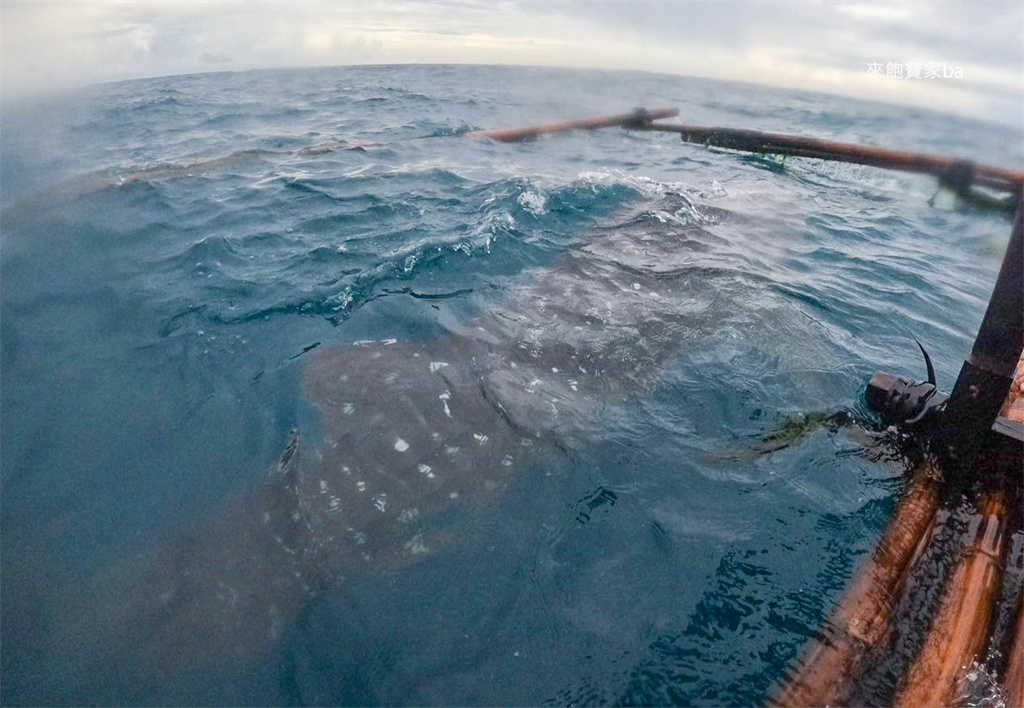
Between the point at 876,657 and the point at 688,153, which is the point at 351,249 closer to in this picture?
the point at 876,657

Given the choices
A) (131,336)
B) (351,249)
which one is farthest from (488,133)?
(131,336)

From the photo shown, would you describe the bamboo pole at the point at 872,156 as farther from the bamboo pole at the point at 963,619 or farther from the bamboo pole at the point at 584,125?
the bamboo pole at the point at 584,125

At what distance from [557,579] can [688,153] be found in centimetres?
1630

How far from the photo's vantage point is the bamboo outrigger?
9.00 feet

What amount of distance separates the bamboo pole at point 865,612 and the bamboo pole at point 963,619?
0.21 metres

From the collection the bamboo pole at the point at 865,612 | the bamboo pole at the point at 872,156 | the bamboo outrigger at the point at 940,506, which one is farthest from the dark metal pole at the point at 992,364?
the bamboo pole at the point at 865,612

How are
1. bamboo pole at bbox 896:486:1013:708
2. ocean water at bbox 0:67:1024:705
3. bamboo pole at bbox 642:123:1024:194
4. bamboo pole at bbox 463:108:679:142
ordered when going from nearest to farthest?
bamboo pole at bbox 896:486:1013:708, ocean water at bbox 0:67:1024:705, bamboo pole at bbox 642:123:1024:194, bamboo pole at bbox 463:108:679:142

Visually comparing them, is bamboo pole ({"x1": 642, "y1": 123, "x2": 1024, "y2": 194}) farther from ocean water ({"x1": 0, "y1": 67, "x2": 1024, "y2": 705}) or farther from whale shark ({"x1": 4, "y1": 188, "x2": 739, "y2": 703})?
whale shark ({"x1": 4, "y1": 188, "x2": 739, "y2": 703})

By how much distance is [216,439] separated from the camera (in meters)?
4.42

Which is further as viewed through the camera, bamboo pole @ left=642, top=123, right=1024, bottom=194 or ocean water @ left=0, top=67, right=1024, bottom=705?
bamboo pole @ left=642, top=123, right=1024, bottom=194

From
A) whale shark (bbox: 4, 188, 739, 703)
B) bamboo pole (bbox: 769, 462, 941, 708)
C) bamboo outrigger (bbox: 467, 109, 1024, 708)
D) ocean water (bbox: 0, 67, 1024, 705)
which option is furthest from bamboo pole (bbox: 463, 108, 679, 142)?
bamboo pole (bbox: 769, 462, 941, 708)

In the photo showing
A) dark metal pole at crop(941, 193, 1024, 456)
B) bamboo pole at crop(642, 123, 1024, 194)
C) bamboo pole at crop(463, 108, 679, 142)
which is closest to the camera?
dark metal pole at crop(941, 193, 1024, 456)

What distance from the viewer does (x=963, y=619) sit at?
2979 millimetres

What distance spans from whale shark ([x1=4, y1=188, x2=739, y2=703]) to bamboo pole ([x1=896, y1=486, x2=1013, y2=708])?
2.53 meters
